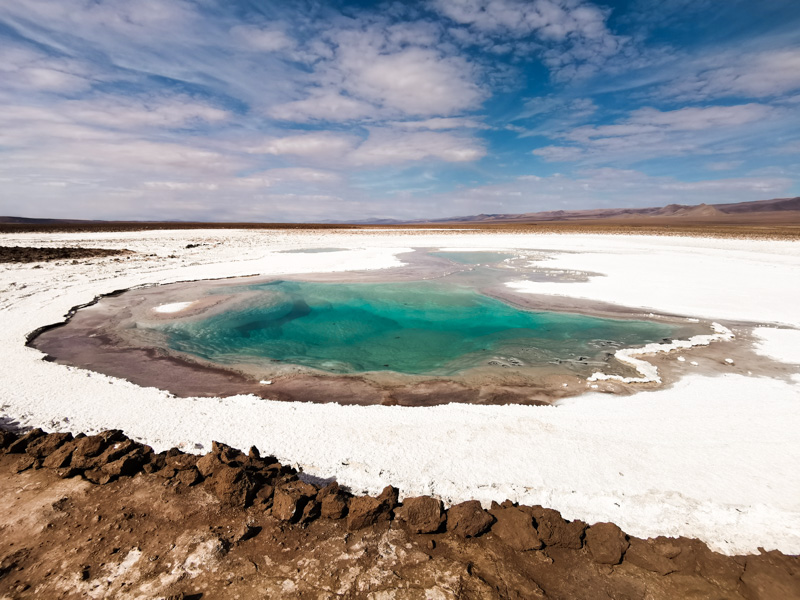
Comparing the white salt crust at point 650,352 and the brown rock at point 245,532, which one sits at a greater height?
the brown rock at point 245,532

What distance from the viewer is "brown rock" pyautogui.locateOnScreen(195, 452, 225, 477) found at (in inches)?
126

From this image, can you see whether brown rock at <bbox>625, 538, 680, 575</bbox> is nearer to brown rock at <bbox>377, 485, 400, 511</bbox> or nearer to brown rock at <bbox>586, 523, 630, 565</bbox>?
brown rock at <bbox>586, 523, 630, 565</bbox>

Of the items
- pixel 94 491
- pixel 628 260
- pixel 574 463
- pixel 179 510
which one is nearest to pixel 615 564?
pixel 574 463

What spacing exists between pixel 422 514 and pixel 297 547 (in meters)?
0.89

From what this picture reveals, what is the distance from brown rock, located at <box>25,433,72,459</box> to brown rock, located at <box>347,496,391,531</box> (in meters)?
2.83

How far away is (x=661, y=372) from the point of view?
5582mm

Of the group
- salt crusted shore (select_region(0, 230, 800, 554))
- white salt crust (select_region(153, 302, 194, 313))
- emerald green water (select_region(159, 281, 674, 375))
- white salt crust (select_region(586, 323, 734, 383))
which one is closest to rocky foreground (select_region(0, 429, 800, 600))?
salt crusted shore (select_region(0, 230, 800, 554))

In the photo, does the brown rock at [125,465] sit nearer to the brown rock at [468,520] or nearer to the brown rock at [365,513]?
the brown rock at [365,513]

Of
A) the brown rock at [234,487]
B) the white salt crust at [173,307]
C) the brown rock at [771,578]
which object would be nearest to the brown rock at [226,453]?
the brown rock at [234,487]

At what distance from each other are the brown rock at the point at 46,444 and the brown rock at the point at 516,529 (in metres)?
3.90

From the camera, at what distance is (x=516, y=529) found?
9.03 ft

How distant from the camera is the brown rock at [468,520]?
2.75 m

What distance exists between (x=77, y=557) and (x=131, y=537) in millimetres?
287

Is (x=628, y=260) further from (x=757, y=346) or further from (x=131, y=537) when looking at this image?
(x=131, y=537)
